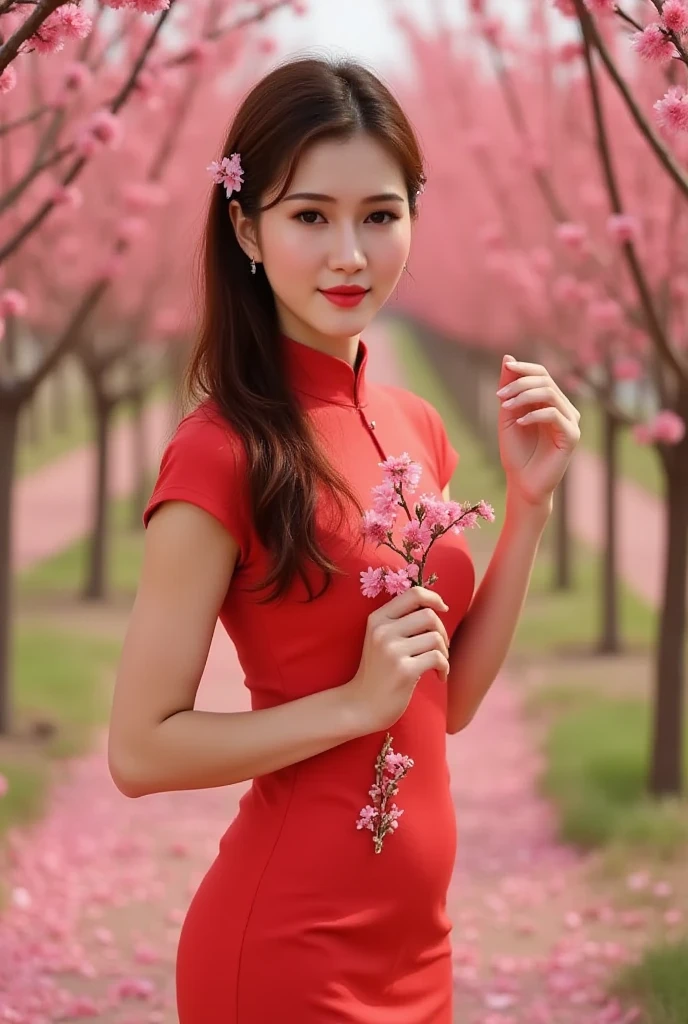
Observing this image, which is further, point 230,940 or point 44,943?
point 44,943

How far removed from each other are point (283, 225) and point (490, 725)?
619 cm

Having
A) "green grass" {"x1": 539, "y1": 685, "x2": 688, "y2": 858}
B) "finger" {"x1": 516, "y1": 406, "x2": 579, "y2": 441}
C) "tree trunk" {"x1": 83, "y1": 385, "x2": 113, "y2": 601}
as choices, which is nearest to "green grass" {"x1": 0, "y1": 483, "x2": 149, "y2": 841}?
"tree trunk" {"x1": 83, "y1": 385, "x2": 113, "y2": 601}

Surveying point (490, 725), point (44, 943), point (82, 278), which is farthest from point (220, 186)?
point (82, 278)

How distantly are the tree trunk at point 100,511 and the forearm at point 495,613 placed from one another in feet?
29.6

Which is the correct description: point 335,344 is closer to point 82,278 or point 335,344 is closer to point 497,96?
point 82,278

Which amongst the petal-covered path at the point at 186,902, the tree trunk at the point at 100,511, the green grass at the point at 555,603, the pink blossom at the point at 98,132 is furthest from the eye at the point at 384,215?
the tree trunk at the point at 100,511

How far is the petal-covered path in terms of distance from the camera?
4121 mm

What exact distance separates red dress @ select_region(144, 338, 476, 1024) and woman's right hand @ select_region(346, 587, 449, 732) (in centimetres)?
8

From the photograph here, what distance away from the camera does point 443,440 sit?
2.33 m

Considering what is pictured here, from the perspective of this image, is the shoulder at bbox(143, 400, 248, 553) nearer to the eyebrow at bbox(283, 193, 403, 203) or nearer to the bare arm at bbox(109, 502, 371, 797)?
the bare arm at bbox(109, 502, 371, 797)

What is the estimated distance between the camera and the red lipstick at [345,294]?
189 cm

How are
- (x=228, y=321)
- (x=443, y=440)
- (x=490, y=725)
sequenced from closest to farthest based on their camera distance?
(x=228, y=321), (x=443, y=440), (x=490, y=725)

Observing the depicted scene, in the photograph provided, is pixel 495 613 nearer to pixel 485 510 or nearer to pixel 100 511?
pixel 485 510

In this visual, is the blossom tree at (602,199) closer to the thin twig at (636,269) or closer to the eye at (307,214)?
the thin twig at (636,269)
